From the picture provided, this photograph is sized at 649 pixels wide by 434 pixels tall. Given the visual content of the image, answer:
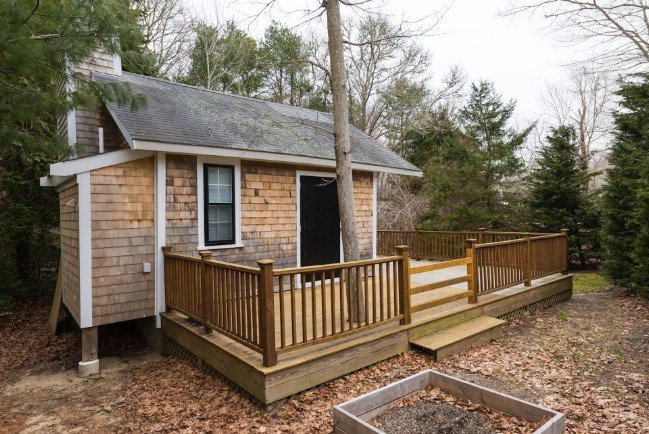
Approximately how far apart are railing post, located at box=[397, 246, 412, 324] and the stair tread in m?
0.38

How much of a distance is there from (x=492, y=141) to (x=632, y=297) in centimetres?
966

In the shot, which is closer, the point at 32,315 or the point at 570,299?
the point at 570,299

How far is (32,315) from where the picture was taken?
29.3 ft

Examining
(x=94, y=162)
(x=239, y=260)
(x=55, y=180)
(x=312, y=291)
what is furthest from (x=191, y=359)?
(x=55, y=180)

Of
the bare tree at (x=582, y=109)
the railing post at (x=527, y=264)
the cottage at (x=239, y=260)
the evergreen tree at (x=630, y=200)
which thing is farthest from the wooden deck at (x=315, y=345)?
the bare tree at (x=582, y=109)

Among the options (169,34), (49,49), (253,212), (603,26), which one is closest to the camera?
(49,49)

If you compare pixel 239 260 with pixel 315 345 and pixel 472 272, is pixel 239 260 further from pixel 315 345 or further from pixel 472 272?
pixel 472 272

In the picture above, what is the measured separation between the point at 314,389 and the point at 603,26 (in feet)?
46.0

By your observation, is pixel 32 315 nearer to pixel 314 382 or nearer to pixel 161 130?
pixel 161 130

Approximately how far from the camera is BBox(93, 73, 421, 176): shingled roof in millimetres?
5754

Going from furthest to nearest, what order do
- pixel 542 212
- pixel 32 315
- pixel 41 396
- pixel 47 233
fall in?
pixel 542 212, pixel 47 233, pixel 32 315, pixel 41 396

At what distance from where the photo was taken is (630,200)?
29.2ft

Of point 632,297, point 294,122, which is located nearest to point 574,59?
point 632,297

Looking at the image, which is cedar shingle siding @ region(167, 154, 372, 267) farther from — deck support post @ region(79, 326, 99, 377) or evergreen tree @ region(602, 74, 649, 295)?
evergreen tree @ region(602, 74, 649, 295)
